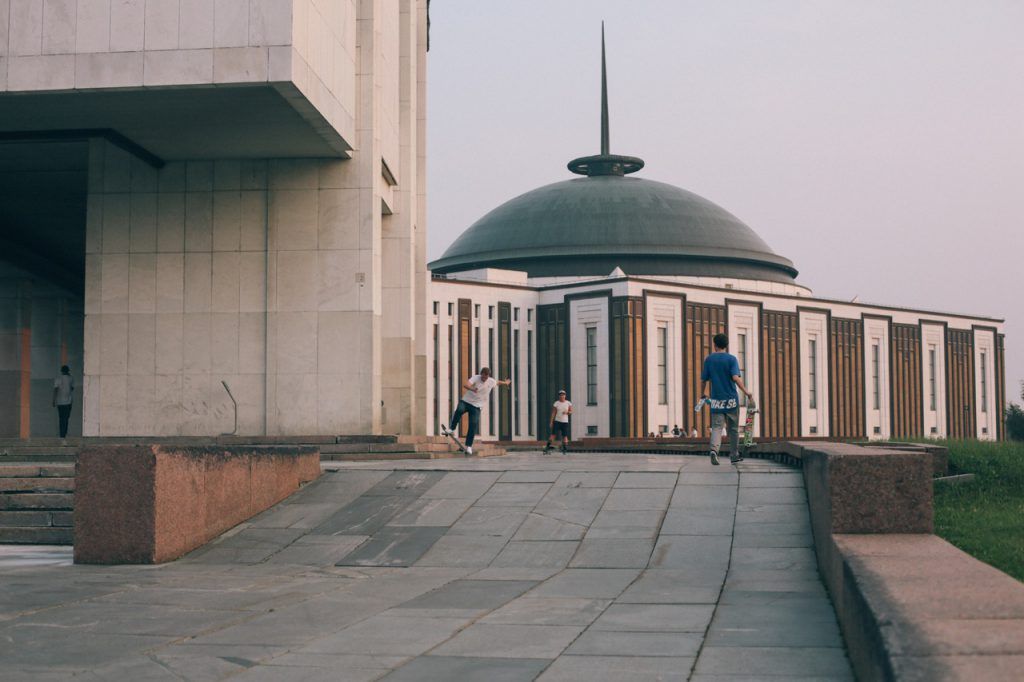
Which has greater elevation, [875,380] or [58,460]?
[875,380]

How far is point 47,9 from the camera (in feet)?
63.6

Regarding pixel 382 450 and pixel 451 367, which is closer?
pixel 382 450

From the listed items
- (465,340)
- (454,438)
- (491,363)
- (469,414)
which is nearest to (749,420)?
(469,414)

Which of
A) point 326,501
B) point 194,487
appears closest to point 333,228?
point 326,501

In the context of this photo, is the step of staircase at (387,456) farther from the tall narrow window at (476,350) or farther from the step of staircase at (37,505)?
the tall narrow window at (476,350)

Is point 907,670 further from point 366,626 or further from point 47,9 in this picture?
point 47,9

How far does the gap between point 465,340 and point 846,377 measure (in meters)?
31.8

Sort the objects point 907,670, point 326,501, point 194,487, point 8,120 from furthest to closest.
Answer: point 8,120 < point 326,501 < point 194,487 < point 907,670

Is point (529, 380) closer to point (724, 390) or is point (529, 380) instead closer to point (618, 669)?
point (724, 390)

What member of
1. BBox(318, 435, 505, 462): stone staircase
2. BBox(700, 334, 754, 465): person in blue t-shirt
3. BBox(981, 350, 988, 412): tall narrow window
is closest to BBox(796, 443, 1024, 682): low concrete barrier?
BBox(700, 334, 754, 465): person in blue t-shirt

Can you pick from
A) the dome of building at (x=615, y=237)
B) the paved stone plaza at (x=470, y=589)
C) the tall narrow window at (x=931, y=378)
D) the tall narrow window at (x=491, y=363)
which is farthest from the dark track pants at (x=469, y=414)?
the tall narrow window at (x=931, y=378)

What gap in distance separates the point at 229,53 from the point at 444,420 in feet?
214

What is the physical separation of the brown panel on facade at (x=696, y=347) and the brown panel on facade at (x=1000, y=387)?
35.1 m

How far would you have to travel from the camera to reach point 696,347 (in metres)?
84.9
